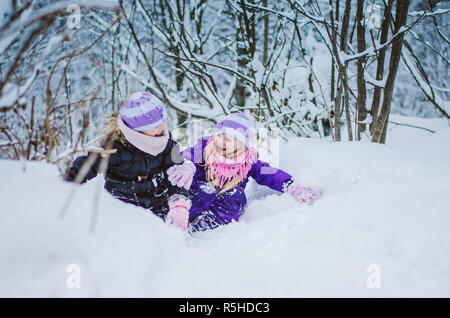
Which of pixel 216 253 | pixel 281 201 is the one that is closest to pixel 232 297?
pixel 216 253

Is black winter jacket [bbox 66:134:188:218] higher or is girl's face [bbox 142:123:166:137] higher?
girl's face [bbox 142:123:166:137]

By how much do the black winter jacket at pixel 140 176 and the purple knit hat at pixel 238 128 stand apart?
13.8 inches

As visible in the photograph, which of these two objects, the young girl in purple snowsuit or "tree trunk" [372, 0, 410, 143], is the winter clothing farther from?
"tree trunk" [372, 0, 410, 143]

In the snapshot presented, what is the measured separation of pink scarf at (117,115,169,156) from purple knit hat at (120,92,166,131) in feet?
0.10

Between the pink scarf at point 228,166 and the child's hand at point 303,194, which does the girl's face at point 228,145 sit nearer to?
the pink scarf at point 228,166

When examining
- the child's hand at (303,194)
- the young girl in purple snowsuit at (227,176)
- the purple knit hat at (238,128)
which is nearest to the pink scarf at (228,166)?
the young girl in purple snowsuit at (227,176)

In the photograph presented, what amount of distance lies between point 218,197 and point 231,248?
769mm

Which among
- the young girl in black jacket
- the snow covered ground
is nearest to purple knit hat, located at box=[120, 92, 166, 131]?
the young girl in black jacket

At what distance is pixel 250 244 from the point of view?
4.58 feet

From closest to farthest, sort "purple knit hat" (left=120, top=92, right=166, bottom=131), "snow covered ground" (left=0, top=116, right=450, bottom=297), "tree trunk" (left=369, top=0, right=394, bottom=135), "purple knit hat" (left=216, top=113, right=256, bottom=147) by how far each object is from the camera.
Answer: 1. "snow covered ground" (left=0, top=116, right=450, bottom=297)
2. "purple knit hat" (left=120, top=92, right=166, bottom=131)
3. "purple knit hat" (left=216, top=113, right=256, bottom=147)
4. "tree trunk" (left=369, top=0, right=394, bottom=135)

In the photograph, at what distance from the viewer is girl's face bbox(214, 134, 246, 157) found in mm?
2123

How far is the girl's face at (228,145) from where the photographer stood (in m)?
2.12

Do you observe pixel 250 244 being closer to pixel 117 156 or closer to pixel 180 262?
pixel 180 262
